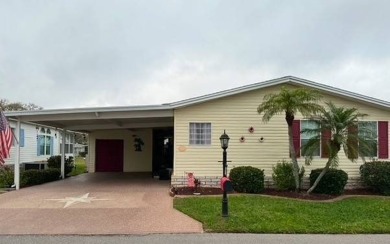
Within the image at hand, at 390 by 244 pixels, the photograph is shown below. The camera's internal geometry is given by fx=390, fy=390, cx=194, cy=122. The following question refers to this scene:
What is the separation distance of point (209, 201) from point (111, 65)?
36.8 feet

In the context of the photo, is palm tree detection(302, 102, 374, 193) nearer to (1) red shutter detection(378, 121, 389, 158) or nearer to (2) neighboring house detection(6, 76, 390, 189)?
(2) neighboring house detection(6, 76, 390, 189)

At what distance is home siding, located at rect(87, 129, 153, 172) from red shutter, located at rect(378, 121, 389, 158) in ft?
44.1

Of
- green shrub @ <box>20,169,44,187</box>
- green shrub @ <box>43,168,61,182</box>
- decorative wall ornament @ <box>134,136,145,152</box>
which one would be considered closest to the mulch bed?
green shrub @ <box>20,169,44,187</box>

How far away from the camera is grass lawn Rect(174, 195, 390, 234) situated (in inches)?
324

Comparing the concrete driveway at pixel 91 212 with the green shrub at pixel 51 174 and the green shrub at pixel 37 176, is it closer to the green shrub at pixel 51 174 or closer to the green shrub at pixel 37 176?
the green shrub at pixel 37 176

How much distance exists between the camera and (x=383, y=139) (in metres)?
14.5

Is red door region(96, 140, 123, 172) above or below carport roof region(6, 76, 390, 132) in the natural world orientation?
below

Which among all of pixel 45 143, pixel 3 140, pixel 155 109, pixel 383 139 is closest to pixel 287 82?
pixel 383 139

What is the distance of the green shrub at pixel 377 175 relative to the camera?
1311 cm

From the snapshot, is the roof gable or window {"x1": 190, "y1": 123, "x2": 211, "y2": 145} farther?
window {"x1": 190, "y1": 123, "x2": 211, "y2": 145}

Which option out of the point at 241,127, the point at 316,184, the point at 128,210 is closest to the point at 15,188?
the point at 128,210

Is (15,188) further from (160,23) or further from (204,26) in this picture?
(204,26)

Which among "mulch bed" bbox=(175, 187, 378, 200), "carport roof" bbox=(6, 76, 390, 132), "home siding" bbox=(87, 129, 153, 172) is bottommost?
"mulch bed" bbox=(175, 187, 378, 200)

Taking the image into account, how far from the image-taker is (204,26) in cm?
1530
